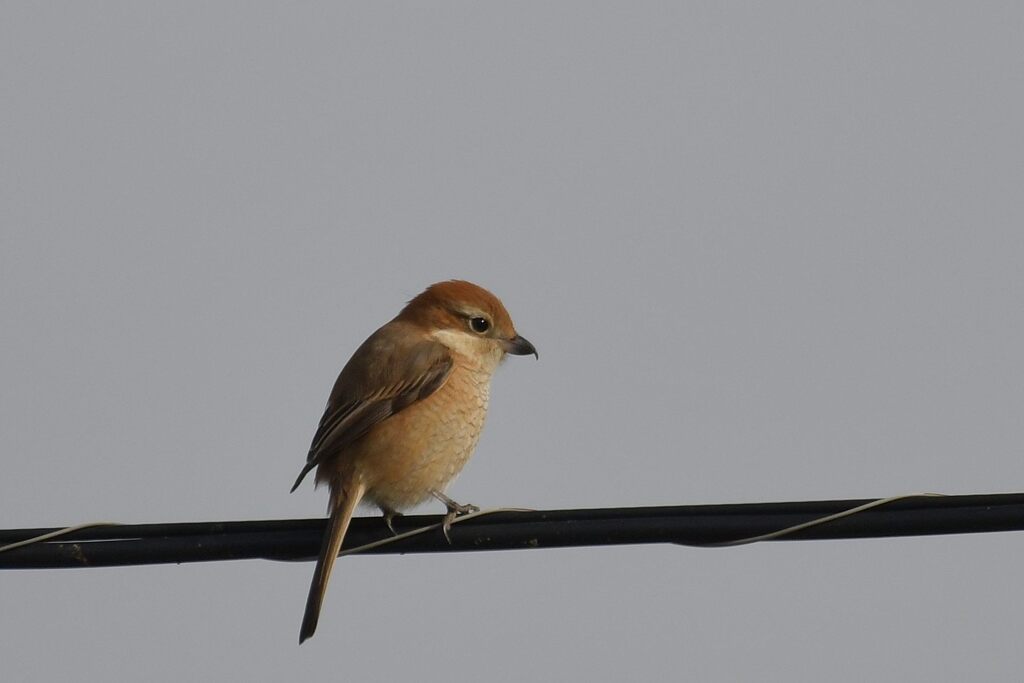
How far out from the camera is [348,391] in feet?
20.2

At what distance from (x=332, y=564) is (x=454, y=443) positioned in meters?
1.22

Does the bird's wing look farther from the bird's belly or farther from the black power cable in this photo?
the black power cable

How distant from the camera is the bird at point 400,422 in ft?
19.4

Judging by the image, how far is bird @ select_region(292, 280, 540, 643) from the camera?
5.91 metres

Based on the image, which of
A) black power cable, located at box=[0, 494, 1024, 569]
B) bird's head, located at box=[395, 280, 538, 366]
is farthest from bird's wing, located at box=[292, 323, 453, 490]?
black power cable, located at box=[0, 494, 1024, 569]

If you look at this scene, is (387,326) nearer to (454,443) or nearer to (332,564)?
(454,443)

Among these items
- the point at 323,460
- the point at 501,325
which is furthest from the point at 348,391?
Answer: the point at 501,325

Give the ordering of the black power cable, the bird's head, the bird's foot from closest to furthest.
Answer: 1. the black power cable
2. the bird's foot
3. the bird's head

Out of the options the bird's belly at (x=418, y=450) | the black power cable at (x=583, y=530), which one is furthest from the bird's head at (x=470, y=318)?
the black power cable at (x=583, y=530)

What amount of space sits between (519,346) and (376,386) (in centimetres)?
97

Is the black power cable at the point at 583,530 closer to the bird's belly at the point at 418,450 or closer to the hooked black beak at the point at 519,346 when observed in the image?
the bird's belly at the point at 418,450

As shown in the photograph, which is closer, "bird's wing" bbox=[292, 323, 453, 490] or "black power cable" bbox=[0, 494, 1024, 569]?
"black power cable" bbox=[0, 494, 1024, 569]

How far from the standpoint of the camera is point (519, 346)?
6.88 meters

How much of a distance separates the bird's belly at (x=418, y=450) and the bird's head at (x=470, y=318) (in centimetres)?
57
